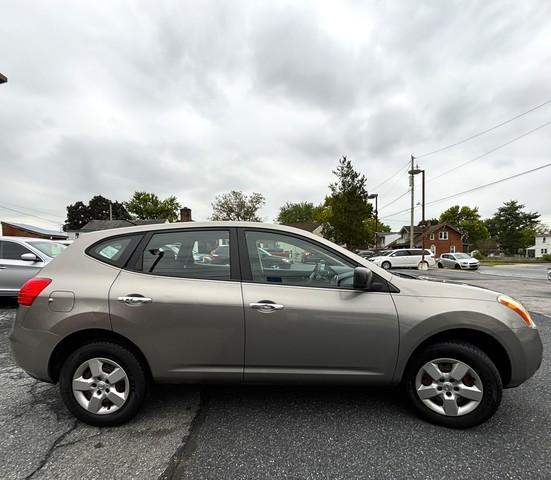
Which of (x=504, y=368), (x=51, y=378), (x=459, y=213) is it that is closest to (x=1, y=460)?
(x=51, y=378)

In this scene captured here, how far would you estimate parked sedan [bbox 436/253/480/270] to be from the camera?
2178 cm

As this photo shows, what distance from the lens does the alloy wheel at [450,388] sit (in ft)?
7.22

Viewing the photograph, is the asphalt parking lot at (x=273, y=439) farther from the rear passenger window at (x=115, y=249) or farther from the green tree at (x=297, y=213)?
the green tree at (x=297, y=213)

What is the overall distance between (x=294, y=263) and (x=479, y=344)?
1654mm

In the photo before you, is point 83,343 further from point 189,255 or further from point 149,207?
point 149,207

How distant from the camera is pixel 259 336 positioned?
7.20 ft

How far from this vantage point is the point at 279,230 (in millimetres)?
2527

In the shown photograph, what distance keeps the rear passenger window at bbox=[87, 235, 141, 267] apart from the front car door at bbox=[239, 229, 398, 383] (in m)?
1.00

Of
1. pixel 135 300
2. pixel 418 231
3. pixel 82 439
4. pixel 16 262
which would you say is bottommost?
pixel 82 439

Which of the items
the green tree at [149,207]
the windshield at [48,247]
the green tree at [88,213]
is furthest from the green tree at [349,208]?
the green tree at [88,213]

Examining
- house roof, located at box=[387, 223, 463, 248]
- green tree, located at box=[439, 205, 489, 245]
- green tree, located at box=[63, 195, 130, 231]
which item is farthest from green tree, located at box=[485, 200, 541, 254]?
green tree, located at box=[63, 195, 130, 231]

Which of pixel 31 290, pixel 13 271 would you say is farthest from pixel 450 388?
pixel 13 271

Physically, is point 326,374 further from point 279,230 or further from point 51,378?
point 51,378

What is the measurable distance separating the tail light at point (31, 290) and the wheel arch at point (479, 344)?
291cm
